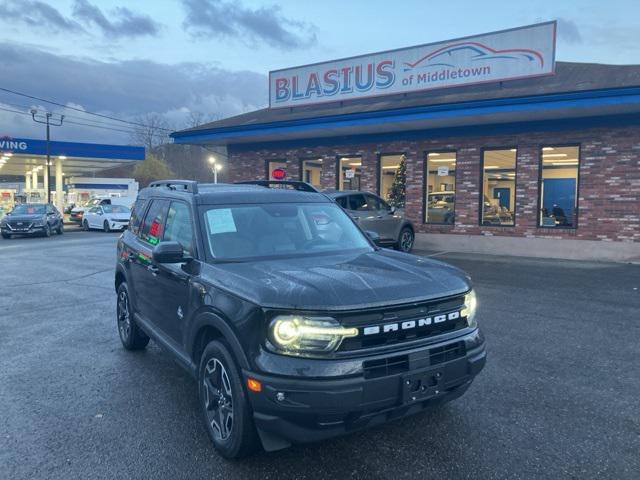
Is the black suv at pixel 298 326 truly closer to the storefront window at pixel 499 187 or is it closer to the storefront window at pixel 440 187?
the storefront window at pixel 499 187

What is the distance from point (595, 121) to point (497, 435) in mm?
12476

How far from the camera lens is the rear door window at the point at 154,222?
4.82 m

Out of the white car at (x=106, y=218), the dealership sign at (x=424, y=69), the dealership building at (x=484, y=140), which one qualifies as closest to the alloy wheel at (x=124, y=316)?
the dealership building at (x=484, y=140)

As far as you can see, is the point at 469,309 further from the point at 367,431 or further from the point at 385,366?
the point at 367,431

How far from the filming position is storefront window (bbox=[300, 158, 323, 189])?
61.4ft

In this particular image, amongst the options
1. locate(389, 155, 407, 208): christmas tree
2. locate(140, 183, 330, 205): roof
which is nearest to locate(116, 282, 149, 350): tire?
locate(140, 183, 330, 205): roof

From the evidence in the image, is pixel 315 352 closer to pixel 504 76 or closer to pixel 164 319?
pixel 164 319

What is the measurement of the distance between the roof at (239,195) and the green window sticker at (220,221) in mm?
115

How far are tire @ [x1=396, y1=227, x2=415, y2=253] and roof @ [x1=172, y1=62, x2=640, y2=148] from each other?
11.7ft

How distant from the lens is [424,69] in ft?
54.1

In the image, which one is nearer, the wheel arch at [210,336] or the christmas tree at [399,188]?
the wheel arch at [210,336]

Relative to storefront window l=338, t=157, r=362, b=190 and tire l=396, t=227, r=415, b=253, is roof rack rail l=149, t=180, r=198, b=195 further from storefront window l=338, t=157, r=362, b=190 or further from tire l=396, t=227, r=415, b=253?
storefront window l=338, t=157, r=362, b=190

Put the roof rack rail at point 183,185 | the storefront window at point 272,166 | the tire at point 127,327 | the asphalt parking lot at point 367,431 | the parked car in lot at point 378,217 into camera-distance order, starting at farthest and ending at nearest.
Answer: the storefront window at point 272,166
the parked car in lot at point 378,217
the tire at point 127,327
the roof rack rail at point 183,185
the asphalt parking lot at point 367,431

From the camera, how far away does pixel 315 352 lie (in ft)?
9.66
